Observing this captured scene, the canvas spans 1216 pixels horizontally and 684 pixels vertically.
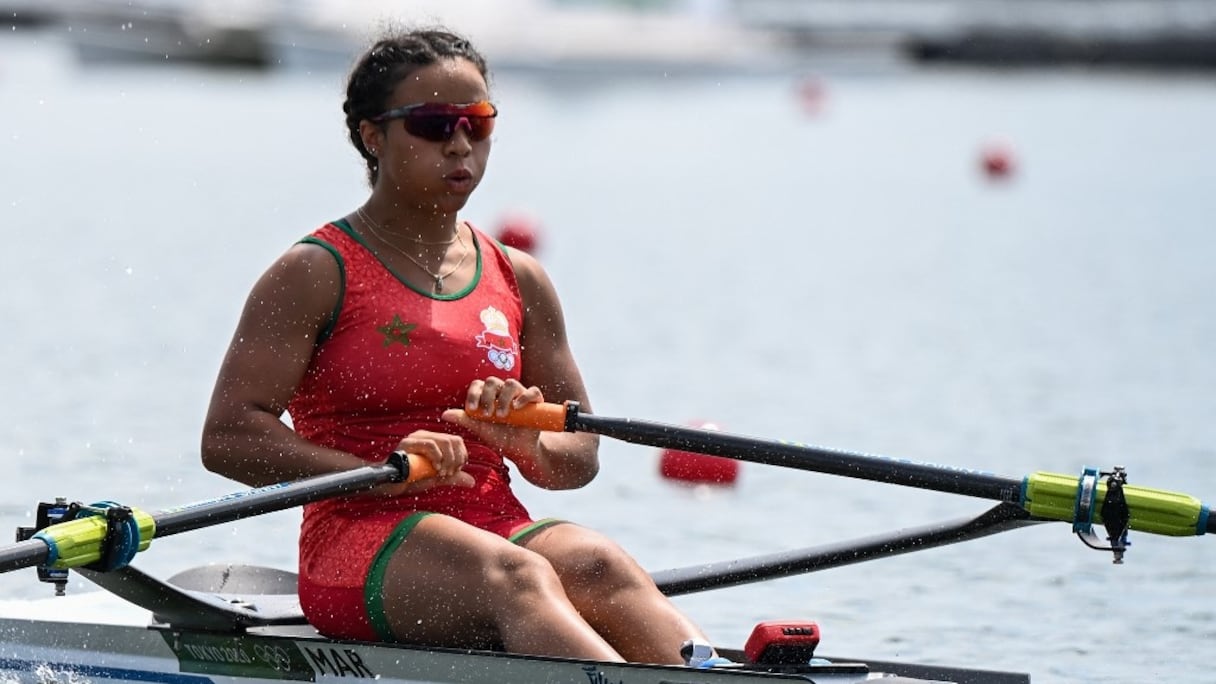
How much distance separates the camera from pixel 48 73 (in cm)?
4541

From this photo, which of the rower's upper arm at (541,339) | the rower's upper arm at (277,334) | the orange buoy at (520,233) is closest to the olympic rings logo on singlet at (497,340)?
the rower's upper arm at (541,339)

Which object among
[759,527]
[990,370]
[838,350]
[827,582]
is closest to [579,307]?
[838,350]

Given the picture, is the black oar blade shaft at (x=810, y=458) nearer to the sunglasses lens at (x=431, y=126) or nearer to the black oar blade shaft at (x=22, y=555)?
the sunglasses lens at (x=431, y=126)

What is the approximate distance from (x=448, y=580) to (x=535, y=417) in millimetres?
498

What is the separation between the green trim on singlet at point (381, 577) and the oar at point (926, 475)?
326mm

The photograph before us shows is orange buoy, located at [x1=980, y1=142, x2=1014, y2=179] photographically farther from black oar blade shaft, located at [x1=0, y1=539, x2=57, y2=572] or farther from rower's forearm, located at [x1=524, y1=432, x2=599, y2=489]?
black oar blade shaft, located at [x1=0, y1=539, x2=57, y2=572]

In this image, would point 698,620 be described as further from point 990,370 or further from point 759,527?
point 990,370

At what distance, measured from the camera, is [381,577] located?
4.78m

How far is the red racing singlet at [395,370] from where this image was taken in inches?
196

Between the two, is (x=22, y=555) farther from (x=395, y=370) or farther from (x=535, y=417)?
(x=535, y=417)

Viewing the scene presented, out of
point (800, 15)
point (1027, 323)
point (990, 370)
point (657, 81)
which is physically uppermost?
point (800, 15)

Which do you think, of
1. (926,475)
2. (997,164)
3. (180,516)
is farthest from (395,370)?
(997,164)

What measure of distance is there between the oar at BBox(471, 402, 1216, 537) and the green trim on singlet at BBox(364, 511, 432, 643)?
0.33m

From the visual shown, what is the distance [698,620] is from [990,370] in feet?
22.8
